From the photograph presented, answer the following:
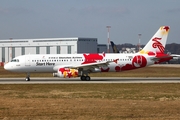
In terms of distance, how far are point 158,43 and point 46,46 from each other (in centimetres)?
9215

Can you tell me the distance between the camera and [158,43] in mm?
50562

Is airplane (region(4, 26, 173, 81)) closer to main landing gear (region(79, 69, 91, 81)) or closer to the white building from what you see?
main landing gear (region(79, 69, 91, 81))

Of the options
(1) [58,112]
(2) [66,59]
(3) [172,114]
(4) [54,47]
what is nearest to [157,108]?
(3) [172,114]

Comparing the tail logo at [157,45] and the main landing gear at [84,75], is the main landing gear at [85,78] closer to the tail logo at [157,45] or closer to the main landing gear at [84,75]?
the main landing gear at [84,75]

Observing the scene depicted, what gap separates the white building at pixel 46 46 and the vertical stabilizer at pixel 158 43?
8279 centimetres

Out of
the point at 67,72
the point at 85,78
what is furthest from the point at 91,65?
the point at 67,72

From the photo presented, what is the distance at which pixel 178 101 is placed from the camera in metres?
24.1

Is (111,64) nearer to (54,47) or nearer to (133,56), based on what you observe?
(133,56)

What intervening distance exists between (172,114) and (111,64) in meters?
30.1

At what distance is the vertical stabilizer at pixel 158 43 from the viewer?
50406 millimetres

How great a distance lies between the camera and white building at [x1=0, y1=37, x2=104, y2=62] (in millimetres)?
134875

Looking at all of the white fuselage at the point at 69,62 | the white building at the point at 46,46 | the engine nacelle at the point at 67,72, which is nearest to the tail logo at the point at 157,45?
the white fuselage at the point at 69,62

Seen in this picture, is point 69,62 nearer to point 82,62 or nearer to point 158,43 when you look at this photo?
point 82,62

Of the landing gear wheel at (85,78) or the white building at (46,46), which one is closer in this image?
the landing gear wheel at (85,78)
